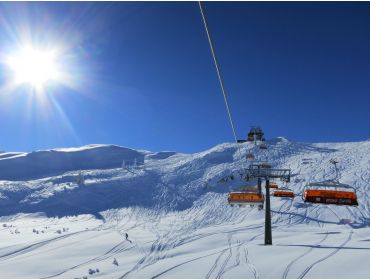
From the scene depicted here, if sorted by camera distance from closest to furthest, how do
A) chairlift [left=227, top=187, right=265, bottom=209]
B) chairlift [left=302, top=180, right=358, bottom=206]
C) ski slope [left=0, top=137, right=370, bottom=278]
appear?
1. ski slope [left=0, top=137, right=370, bottom=278]
2. chairlift [left=302, top=180, right=358, bottom=206]
3. chairlift [left=227, top=187, right=265, bottom=209]

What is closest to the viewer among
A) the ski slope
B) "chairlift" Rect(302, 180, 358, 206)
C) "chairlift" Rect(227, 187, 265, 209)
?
the ski slope

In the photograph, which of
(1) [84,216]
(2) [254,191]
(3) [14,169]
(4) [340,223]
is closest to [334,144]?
(4) [340,223]

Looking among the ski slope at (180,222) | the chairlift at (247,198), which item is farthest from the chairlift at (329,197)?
the chairlift at (247,198)

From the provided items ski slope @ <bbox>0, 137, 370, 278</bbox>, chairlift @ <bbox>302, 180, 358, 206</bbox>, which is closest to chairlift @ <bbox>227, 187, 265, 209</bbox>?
ski slope @ <bbox>0, 137, 370, 278</bbox>

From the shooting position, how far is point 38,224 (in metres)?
60.2

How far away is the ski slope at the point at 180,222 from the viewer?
23.8m

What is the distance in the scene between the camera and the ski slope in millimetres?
23816

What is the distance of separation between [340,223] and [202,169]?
135 feet

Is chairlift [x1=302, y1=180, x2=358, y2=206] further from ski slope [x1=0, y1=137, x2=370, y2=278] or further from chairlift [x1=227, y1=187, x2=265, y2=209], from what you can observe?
chairlift [x1=227, y1=187, x2=265, y2=209]

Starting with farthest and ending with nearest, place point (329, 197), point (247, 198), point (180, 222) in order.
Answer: point (180, 222) → point (247, 198) → point (329, 197)

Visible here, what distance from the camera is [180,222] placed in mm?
53281

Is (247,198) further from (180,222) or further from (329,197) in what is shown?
(180,222)

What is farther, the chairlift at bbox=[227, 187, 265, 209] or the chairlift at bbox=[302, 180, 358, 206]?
the chairlift at bbox=[227, 187, 265, 209]

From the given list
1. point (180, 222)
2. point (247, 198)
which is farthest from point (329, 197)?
point (180, 222)
